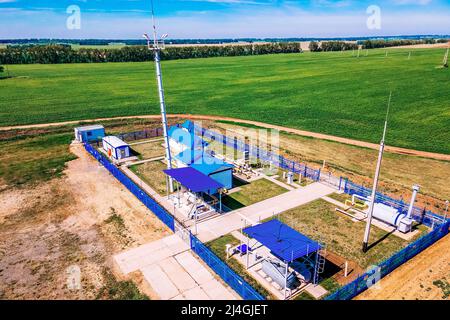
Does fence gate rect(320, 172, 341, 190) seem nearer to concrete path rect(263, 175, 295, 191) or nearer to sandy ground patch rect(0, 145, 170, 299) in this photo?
concrete path rect(263, 175, 295, 191)

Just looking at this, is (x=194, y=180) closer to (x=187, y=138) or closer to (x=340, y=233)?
(x=340, y=233)

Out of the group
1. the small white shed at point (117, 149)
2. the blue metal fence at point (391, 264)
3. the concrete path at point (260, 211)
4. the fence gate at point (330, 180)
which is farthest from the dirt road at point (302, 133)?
the small white shed at point (117, 149)

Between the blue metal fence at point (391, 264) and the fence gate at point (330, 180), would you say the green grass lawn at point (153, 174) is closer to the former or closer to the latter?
the fence gate at point (330, 180)

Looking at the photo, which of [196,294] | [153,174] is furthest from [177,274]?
[153,174]

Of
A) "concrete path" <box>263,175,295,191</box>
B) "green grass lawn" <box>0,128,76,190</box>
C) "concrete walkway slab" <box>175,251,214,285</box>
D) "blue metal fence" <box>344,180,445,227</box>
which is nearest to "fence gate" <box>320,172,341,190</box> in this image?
"blue metal fence" <box>344,180,445,227</box>

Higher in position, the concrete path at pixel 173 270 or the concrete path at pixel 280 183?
the concrete path at pixel 280 183
